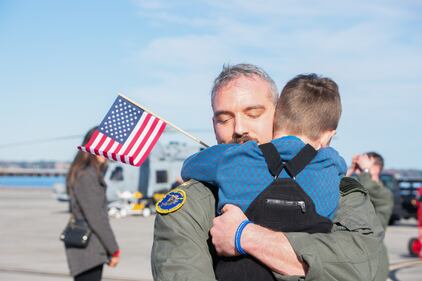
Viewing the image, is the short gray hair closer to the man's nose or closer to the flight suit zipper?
the man's nose

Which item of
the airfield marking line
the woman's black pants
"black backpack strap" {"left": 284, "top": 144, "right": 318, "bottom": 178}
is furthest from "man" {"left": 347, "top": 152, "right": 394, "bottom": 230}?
"black backpack strap" {"left": 284, "top": 144, "right": 318, "bottom": 178}

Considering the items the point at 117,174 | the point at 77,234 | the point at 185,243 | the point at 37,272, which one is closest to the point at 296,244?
the point at 185,243

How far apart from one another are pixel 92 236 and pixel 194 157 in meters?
3.71

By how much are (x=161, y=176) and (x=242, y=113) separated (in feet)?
88.5

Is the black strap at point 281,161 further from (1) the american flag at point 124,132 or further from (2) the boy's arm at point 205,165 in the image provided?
(1) the american flag at point 124,132

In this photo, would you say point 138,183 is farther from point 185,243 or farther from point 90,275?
point 185,243

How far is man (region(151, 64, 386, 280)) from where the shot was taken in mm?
2125

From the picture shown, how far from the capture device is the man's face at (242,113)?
251cm

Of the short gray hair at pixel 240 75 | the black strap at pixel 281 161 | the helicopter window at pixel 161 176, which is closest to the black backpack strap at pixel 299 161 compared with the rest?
the black strap at pixel 281 161

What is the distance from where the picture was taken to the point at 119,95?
3.26 meters

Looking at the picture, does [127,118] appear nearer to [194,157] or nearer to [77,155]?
[194,157]

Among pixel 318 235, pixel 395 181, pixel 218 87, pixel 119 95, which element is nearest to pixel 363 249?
pixel 318 235

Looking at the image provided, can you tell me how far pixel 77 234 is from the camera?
5.81 metres

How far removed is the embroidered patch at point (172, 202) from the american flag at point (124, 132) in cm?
103
